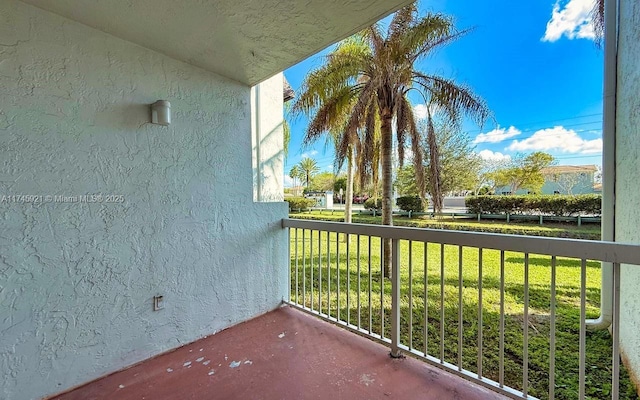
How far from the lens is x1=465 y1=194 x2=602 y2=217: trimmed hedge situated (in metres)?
10.5

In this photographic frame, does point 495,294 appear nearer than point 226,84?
No

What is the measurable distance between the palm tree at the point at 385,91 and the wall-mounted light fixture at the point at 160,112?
12.5 ft

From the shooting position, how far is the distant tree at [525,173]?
628 inches

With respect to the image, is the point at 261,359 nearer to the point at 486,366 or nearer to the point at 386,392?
the point at 386,392

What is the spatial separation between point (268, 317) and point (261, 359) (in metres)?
0.83

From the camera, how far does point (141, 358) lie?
2225mm

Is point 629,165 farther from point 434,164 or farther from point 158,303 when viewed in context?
point 158,303

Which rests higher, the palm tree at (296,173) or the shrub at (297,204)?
the palm tree at (296,173)

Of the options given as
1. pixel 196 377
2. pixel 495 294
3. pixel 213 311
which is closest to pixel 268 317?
pixel 213 311

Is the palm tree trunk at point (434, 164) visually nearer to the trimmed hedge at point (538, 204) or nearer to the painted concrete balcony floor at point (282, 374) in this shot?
the painted concrete balcony floor at point (282, 374)

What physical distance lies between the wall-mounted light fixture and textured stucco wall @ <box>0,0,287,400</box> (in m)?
0.07

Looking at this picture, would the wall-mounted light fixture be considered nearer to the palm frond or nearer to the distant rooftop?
the palm frond

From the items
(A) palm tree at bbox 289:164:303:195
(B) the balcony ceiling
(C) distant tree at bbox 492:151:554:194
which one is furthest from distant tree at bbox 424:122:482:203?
(A) palm tree at bbox 289:164:303:195

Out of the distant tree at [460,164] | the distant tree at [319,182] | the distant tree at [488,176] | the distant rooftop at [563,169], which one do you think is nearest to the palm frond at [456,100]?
the distant tree at [460,164]
